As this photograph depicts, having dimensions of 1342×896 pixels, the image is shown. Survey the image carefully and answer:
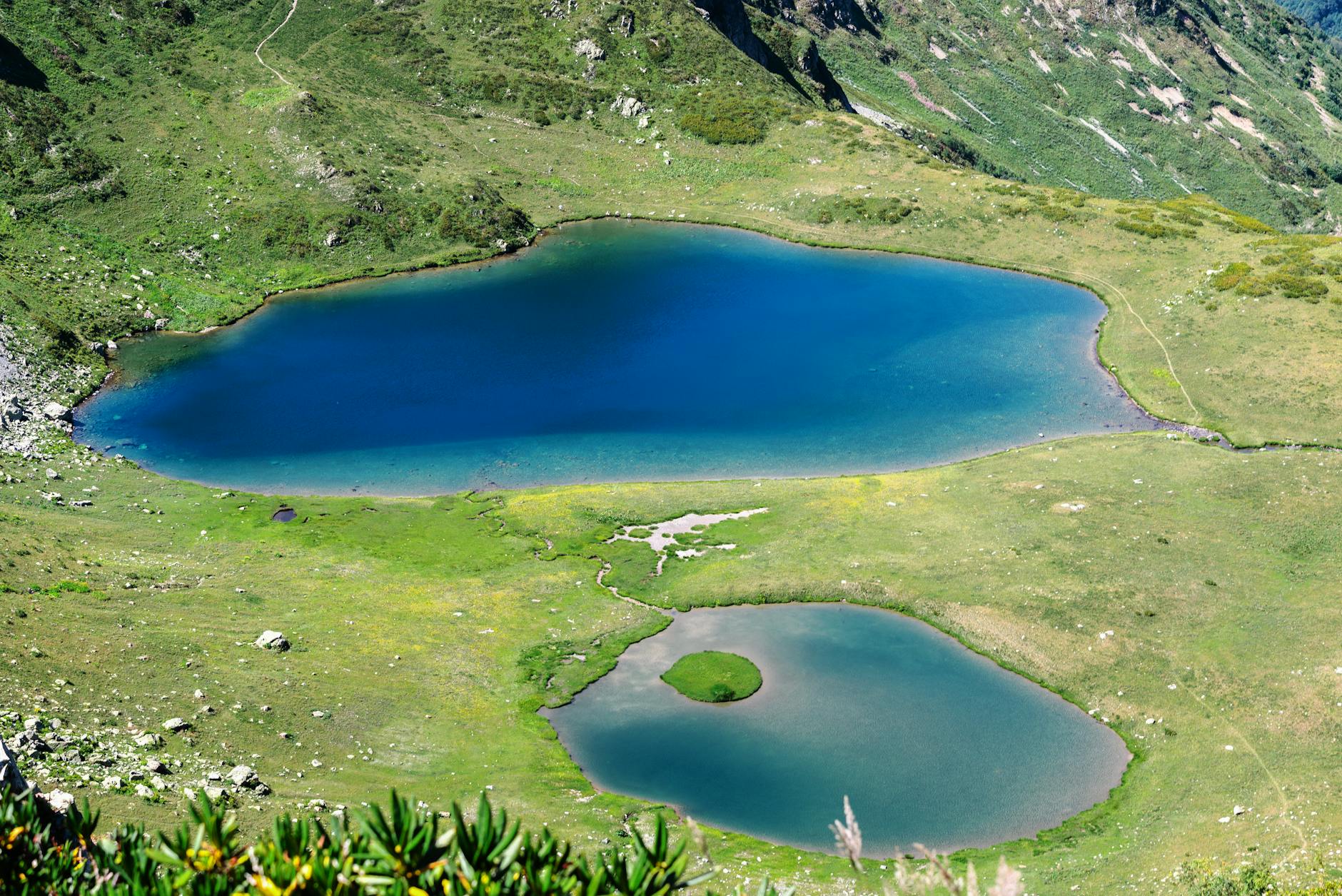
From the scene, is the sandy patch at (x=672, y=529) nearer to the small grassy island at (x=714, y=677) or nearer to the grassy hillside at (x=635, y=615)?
the grassy hillside at (x=635, y=615)

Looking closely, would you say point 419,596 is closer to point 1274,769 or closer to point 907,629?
point 907,629

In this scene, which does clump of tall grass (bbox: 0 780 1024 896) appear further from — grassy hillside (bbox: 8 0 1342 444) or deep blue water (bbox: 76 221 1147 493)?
grassy hillside (bbox: 8 0 1342 444)

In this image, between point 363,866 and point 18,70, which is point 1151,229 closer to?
point 363,866

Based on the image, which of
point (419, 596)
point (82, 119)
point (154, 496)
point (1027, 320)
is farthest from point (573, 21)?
point (419, 596)

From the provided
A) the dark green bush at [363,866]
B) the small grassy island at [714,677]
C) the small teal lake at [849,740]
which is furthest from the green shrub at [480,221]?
the dark green bush at [363,866]

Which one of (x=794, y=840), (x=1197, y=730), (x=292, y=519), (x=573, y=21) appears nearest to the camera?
(x=794, y=840)
